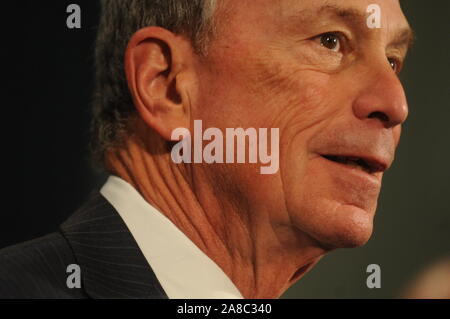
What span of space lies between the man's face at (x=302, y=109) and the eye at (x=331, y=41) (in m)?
0.01

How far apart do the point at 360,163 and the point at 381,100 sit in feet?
0.39

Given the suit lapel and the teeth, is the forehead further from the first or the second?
the suit lapel

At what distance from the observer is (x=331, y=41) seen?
1.24m

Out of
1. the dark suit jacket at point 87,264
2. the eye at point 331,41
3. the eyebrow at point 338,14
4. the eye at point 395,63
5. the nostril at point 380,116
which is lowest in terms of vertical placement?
the dark suit jacket at point 87,264

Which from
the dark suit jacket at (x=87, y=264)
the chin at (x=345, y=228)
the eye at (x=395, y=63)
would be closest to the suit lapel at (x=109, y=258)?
the dark suit jacket at (x=87, y=264)

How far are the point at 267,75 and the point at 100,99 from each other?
35cm

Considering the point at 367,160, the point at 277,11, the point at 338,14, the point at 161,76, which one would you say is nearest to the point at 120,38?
the point at 161,76

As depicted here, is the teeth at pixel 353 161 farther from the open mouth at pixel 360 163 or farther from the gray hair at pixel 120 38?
the gray hair at pixel 120 38

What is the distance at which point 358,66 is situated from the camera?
124cm

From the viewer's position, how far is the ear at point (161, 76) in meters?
1.21

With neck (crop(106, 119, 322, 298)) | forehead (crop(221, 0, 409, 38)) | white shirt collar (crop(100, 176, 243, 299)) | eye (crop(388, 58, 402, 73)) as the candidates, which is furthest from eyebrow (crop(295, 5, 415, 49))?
white shirt collar (crop(100, 176, 243, 299))

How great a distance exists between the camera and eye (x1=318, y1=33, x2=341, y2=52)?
1.23 m
